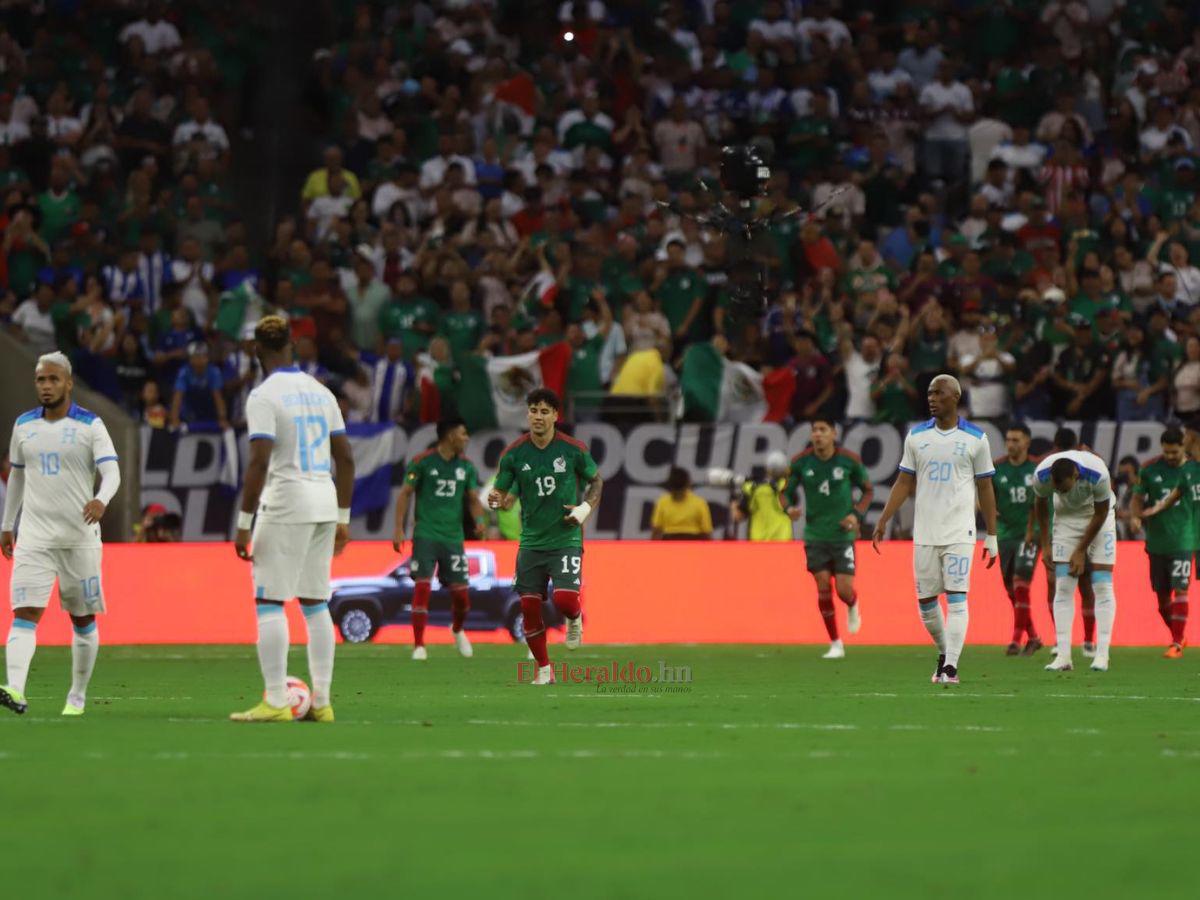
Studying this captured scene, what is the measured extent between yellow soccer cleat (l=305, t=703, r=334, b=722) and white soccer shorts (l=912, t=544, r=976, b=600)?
234 inches

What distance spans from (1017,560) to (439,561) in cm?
617

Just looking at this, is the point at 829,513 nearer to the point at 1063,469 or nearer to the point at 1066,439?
the point at 1066,439

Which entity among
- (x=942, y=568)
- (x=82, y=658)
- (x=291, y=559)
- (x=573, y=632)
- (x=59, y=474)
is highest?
(x=59, y=474)

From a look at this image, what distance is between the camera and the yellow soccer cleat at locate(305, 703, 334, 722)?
1288 centimetres

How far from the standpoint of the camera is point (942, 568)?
56.2 feet

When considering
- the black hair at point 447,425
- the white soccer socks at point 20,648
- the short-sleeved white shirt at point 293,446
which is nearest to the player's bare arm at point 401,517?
the black hair at point 447,425

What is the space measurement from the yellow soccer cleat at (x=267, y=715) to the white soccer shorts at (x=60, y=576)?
1.43m

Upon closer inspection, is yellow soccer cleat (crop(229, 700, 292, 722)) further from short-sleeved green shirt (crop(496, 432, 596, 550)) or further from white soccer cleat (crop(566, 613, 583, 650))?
white soccer cleat (crop(566, 613, 583, 650))

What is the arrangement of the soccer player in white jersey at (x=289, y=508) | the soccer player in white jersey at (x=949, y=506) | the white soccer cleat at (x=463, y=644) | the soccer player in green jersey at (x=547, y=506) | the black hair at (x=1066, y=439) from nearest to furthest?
the soccer player in white jersey at (x=289, y=508) < the soccer player in white jersey at (x=949, y=506) < the soccer player in green jersey at (x=547, y=506) < the black hair at (x=1066, y=439) < the white soccer cleat at (x=463, y=644)

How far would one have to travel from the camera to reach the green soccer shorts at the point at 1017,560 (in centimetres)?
2317

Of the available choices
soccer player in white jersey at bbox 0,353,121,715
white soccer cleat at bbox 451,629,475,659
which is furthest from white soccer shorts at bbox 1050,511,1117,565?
soccer player in white jersey at bbox 0,353,121,715

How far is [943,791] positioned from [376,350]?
2036 cm

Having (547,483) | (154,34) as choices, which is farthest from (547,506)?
(154,34)

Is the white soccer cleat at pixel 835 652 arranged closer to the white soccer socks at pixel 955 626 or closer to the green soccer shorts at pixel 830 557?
the green soccer shorts at pixel 830 557
